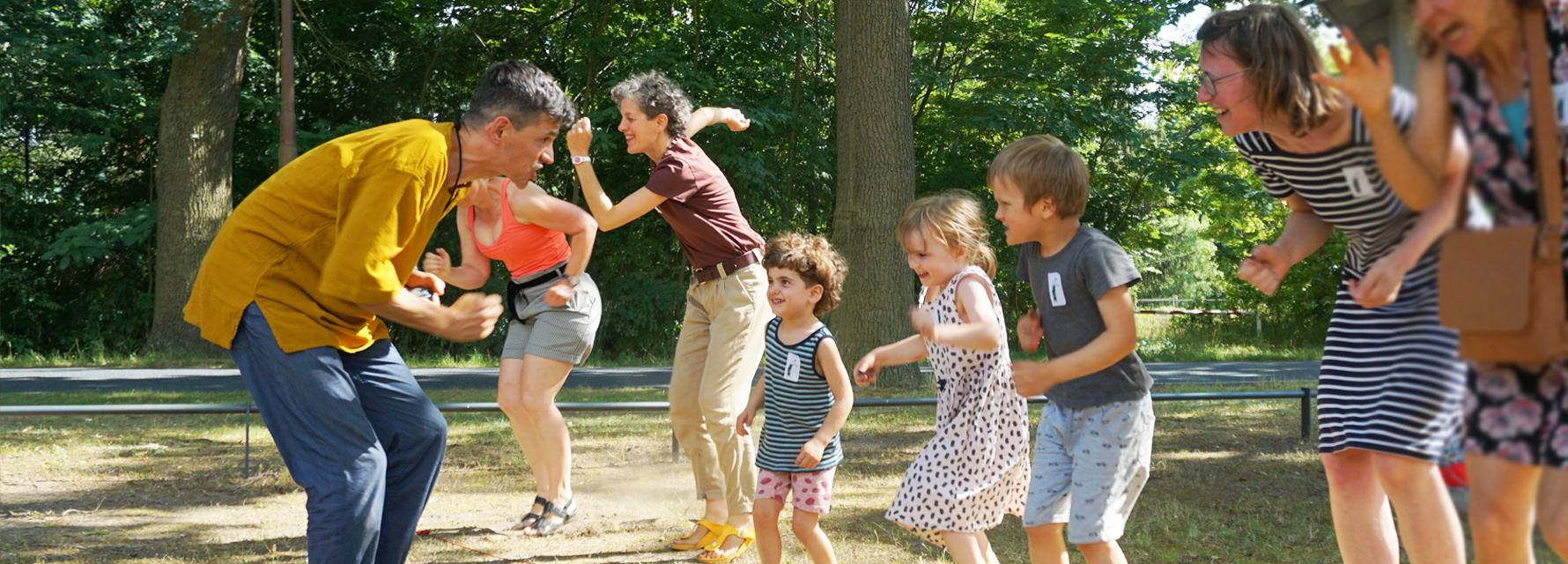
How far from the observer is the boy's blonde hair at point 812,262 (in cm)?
378

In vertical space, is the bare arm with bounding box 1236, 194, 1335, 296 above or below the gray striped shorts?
above

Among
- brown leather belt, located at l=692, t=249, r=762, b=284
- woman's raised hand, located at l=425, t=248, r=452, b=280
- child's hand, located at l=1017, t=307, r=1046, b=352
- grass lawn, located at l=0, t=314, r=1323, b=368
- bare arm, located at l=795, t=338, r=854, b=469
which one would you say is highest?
woman's raised hand, located at l=425, t=248, r=452, b=280

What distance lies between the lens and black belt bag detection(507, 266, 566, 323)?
478 cm

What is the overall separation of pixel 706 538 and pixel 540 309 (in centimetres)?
125

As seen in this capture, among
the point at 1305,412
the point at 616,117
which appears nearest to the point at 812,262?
the point at 1305,412

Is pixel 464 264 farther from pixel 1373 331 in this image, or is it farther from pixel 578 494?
pixel 1373 331

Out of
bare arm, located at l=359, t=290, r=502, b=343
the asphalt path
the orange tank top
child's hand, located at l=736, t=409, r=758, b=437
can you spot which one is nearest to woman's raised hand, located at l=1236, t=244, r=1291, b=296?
bare arm, located at l=359, t=290, r=502, b=343

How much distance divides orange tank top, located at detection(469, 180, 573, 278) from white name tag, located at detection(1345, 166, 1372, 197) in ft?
11.7

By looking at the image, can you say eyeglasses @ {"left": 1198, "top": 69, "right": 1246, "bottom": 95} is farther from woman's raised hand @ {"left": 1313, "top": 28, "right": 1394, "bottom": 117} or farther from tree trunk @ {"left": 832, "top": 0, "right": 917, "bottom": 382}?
tree trunk @ {"left": 832, "top": 0, "right": 917, "bottom": 382}

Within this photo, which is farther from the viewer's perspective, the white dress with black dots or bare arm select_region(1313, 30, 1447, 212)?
the white dress with black dots

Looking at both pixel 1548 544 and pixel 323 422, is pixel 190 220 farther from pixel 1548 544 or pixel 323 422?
pixel 1548 544

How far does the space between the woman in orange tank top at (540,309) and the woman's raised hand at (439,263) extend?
48cm

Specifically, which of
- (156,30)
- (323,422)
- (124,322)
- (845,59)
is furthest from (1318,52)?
(124,322)

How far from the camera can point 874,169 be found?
10336 mm
